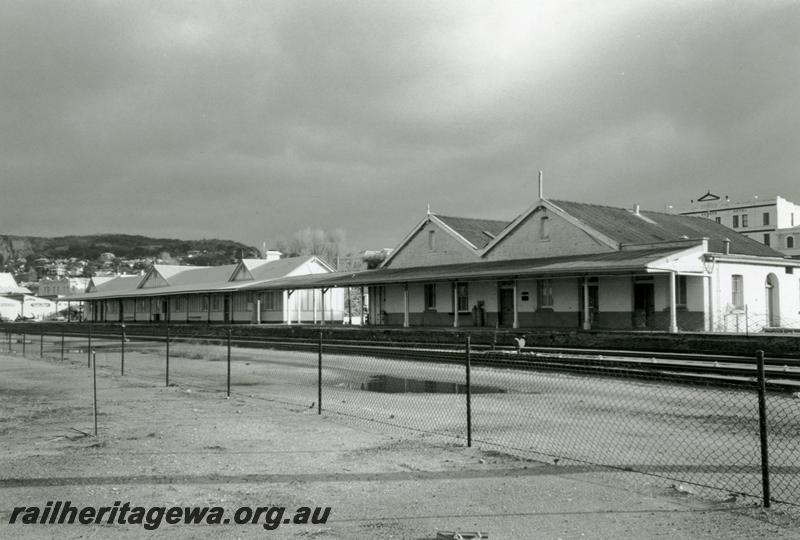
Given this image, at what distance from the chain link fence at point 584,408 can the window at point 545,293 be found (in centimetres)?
1440

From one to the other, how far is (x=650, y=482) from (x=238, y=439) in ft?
16.8

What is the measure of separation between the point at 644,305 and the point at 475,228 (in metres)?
17.6

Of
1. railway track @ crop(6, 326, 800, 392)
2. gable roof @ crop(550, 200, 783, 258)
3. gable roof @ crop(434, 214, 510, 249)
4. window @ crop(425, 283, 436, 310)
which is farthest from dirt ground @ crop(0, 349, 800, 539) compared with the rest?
gable roof @ crop(434, 214, 510, 249)

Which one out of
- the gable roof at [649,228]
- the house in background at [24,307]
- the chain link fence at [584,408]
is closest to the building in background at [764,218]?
the gable roof at [649,228]

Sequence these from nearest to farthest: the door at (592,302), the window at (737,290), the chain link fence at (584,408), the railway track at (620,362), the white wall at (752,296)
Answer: the chain link fence at (584,408) → the railway track at (620,362) → the white wall at (752,296) → the window at (737,290) → the door at (592,302)

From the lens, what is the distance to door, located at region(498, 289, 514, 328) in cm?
3788

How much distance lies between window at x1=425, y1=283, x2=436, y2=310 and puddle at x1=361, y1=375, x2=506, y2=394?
80.4 ft

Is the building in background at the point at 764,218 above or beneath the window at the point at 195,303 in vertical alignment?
above

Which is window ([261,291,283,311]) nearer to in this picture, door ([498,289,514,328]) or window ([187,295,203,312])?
window ([187,295,203,312])

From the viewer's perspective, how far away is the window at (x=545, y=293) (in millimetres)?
35281

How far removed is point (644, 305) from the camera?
3153 centimetres

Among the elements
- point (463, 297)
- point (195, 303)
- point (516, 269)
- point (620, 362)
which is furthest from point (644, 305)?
point (195, 303)

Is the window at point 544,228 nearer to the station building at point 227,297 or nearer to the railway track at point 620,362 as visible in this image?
the railway track at point 620,362

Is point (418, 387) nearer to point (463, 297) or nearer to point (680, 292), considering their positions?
point (680, 292)
